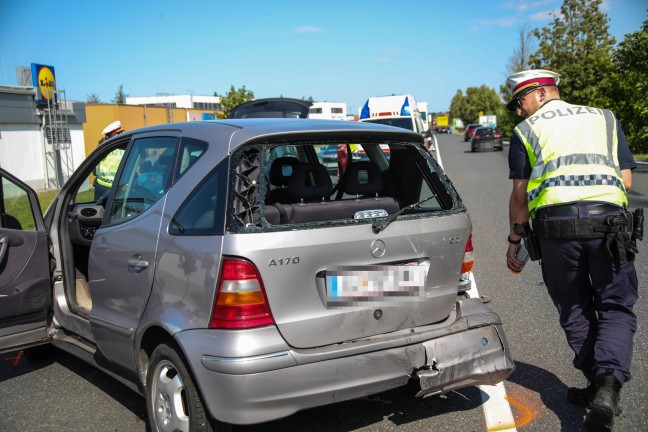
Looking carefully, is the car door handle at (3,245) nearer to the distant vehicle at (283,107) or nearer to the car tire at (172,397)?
the car tire at (172,397)

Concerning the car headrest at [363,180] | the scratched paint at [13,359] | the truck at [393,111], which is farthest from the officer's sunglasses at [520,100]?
the truck at [393,111]

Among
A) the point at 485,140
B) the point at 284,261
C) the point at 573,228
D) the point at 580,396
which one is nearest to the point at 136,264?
the point at 284,261

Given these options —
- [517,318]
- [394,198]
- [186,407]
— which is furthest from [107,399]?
[517,318]

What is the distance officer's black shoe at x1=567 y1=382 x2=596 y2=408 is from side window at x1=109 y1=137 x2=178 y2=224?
2.68 m

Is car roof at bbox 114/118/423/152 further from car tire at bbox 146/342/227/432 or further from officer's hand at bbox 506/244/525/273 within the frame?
car tire at bbox 146/342/227/432

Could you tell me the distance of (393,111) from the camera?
2125cm

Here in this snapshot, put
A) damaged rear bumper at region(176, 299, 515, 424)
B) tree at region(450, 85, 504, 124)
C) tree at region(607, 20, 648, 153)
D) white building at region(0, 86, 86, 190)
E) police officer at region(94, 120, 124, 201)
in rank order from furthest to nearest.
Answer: tree at region(450, 85, 504, 124) → white building at region(0, 86, 86, 190) → tree at region(607, 20, 648, 153) → police officer at region(94, 120, 124, 201) → damaged rear bumper at region(176, 299, 515, 424)

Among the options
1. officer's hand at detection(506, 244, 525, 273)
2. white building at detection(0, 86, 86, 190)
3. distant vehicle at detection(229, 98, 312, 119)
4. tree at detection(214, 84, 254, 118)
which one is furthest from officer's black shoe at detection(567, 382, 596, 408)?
tree at detection(214, 84, 254, 118)

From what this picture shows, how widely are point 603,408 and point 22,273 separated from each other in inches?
147

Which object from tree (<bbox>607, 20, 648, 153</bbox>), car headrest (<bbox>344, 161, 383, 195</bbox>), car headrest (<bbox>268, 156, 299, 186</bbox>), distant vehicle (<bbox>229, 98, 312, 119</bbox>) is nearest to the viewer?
car headrest (<bbox>344, 161, 383, 195</bbox>)

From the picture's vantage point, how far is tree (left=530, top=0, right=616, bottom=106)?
39406 millimetres

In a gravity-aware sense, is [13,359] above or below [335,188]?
below

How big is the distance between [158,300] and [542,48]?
1811 inches

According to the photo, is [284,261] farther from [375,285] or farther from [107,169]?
[107,169]
